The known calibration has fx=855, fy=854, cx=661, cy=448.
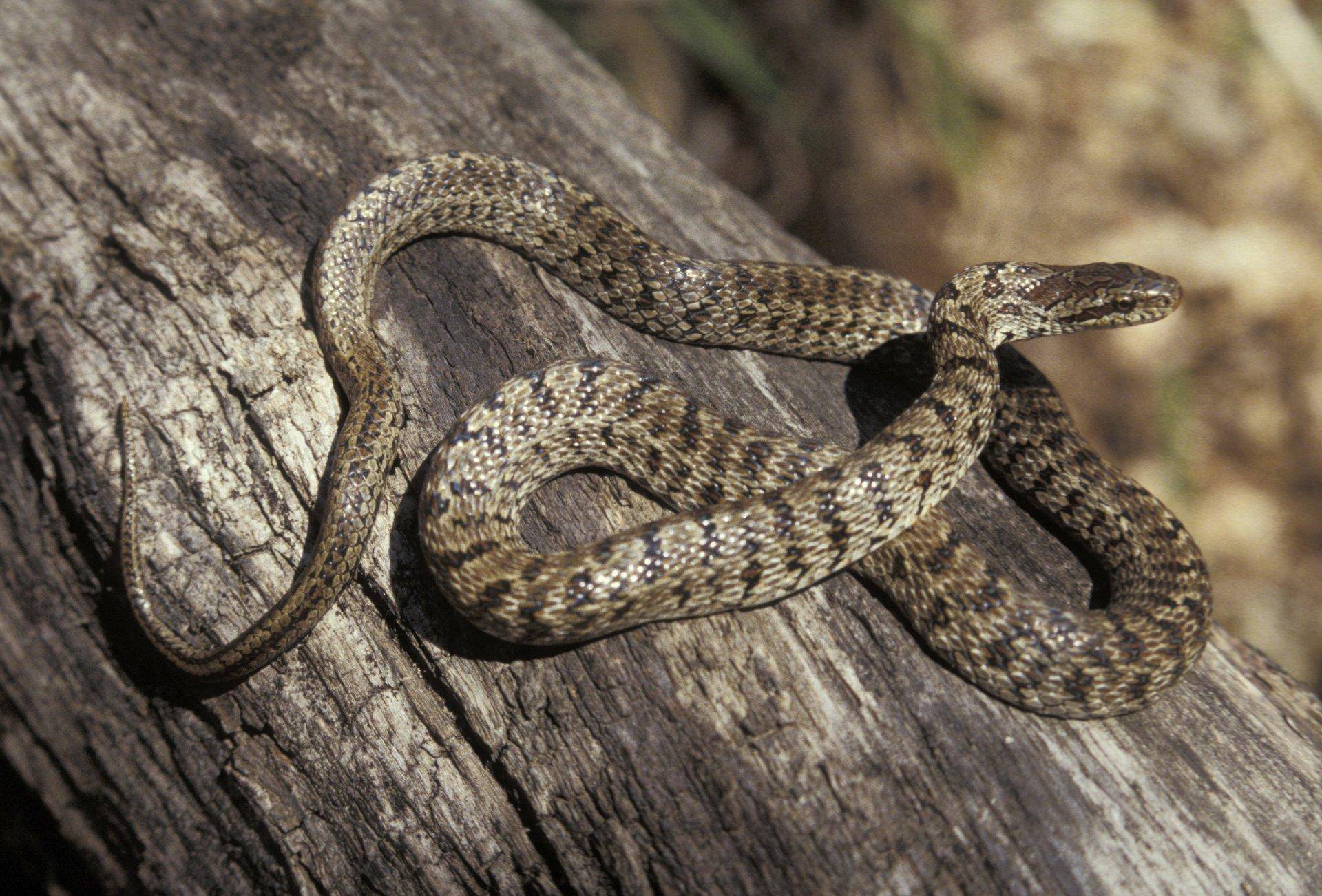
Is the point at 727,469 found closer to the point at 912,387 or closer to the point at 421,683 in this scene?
the point at 912,387

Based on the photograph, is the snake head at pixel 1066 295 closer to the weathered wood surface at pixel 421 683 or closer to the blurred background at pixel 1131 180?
the weathered wood surface at pixel 421 683

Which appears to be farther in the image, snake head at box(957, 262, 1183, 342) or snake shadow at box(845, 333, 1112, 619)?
snake head at box(957, 262, 1183, 342)

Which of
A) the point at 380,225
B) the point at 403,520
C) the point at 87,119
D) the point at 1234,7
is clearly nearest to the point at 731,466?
the point at 403,520

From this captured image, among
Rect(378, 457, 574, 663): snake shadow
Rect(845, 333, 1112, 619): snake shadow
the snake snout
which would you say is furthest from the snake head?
Rect(378, 457, 574, 663): snake shadow

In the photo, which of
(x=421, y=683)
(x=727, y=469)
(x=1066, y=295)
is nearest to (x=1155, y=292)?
(x=1066, y=295)

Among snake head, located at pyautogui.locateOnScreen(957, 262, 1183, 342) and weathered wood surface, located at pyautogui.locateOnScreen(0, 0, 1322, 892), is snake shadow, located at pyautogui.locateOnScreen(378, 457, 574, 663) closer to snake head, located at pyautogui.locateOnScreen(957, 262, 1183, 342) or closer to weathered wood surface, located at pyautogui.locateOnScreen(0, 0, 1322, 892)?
weathered wood surface, located at pyautogui.locateOnScreen(0, 0, 1322, 892)

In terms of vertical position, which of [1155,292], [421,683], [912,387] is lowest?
[421,683]

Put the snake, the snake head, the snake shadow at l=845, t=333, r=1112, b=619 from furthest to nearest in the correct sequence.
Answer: the snake head < the snake shadow at l=845, t=333, r=1112, b=619 < the snake
